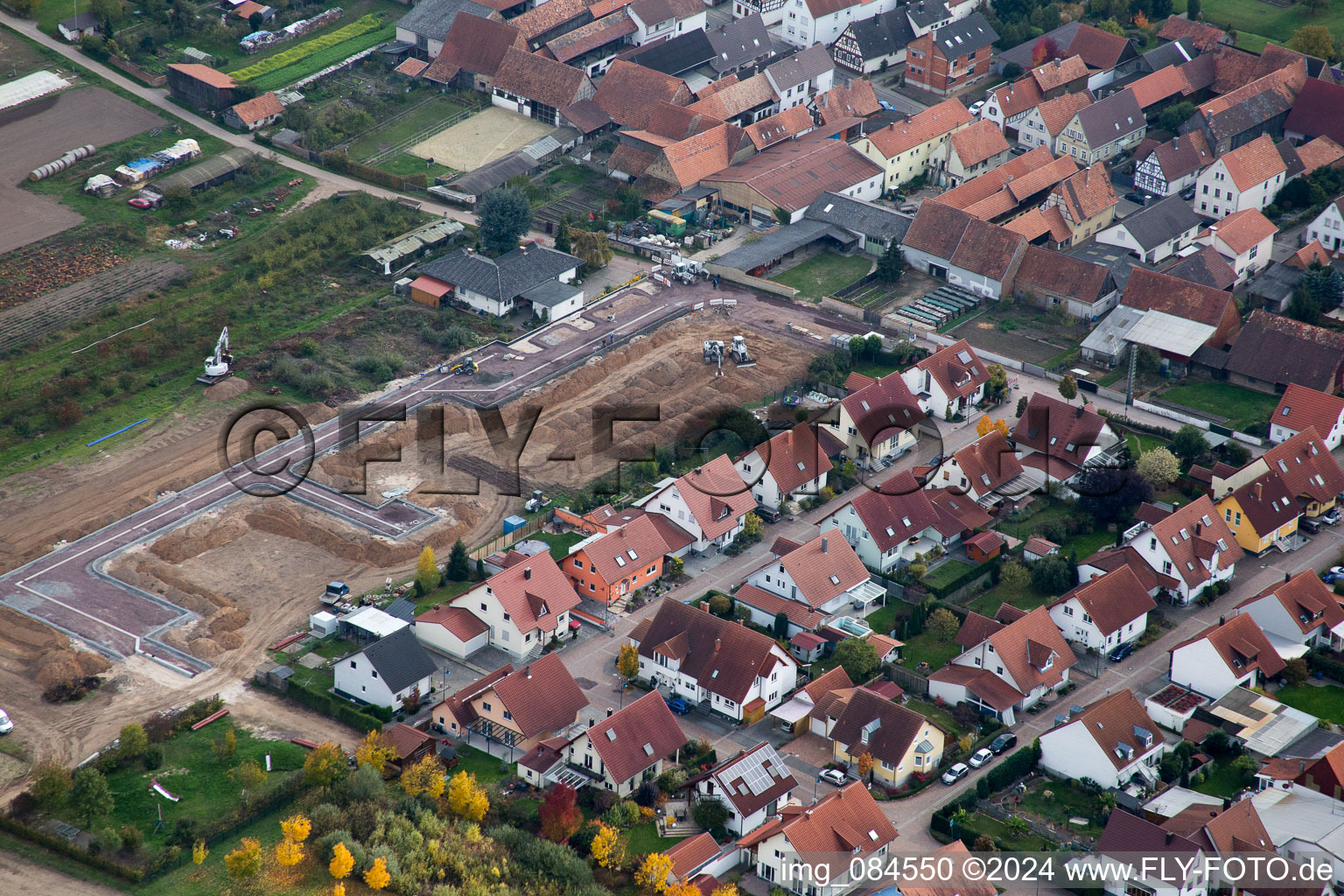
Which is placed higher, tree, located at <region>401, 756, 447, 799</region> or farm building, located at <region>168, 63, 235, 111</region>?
farm building, located at <region>168, 63, 235, 111</region>

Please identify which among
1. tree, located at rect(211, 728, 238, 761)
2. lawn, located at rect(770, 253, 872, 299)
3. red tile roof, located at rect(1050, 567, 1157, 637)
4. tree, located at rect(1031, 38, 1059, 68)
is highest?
tree, located at rect(1031, 38, 1059, 68)

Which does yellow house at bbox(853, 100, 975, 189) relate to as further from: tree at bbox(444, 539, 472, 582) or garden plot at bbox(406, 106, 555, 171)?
tree at bbox(444, 539, 472, 582)

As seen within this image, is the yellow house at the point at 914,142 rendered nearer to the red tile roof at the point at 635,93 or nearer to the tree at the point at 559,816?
the red tile roof at the point at 635,93

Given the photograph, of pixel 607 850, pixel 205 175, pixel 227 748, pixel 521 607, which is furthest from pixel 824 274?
pixel 227 748

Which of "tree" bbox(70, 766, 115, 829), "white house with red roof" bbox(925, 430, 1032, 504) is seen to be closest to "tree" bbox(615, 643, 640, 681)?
"white house with red roof" bbox(925, 430, 1032, 504)

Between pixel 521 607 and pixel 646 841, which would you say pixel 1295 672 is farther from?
pixel 521 607

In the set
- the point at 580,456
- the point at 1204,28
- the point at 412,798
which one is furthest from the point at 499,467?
the point at 1204,28

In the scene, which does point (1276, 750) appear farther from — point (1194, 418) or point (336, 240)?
point (336, 240)
